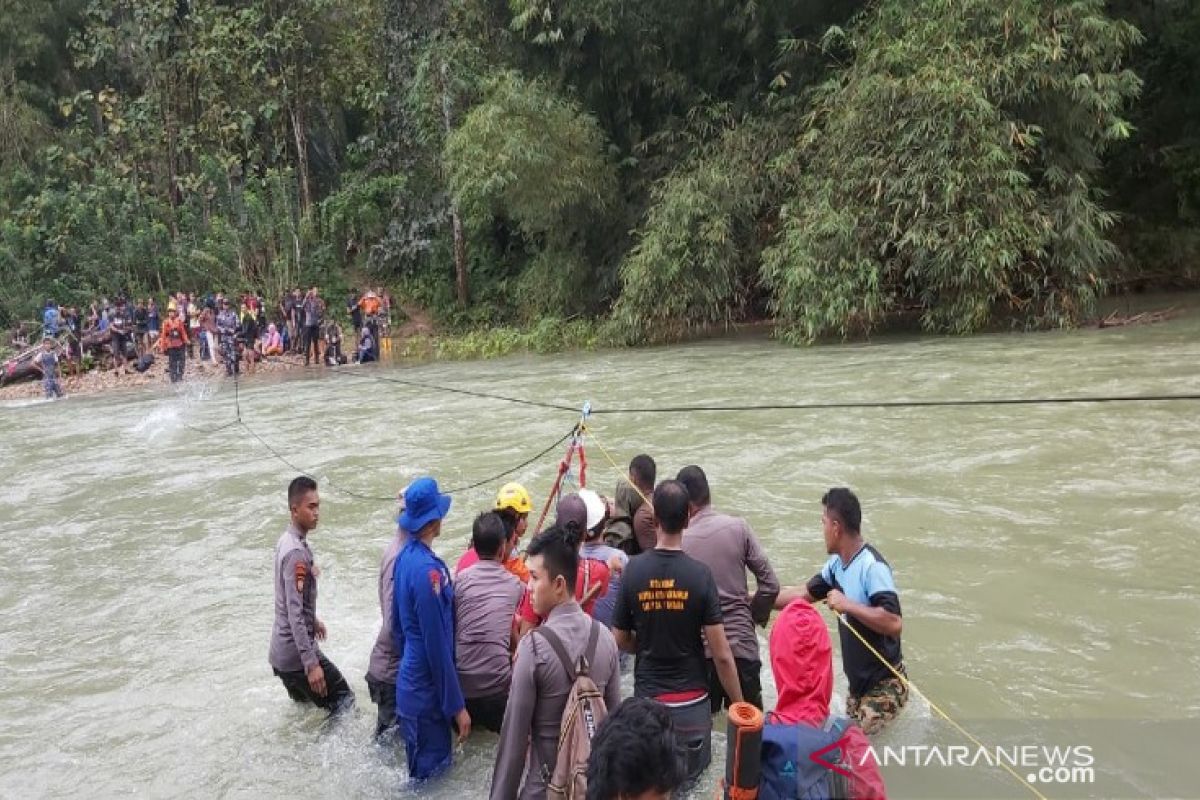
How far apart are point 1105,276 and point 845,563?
18873 mm

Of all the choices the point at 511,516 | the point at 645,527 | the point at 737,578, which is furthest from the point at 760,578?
the point at 511,516

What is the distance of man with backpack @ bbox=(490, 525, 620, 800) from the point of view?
9.23 feet

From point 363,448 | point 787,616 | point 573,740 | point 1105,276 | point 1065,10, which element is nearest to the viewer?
point 787,616

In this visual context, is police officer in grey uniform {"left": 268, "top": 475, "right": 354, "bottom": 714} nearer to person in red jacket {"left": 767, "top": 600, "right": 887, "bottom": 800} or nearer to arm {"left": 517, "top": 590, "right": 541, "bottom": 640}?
arm {"left": 517, "top": 590, "right": 541, "bottom": 640}

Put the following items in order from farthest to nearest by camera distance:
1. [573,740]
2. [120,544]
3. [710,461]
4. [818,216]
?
[818,216] → [710,461] → [120,544] → [573,740]

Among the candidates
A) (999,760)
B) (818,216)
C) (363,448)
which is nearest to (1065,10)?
(818,216)

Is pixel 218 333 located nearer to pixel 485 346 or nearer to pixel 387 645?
pixel 485 346

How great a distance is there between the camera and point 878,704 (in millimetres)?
3729

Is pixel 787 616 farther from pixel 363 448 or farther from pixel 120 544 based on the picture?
pixel 363 448

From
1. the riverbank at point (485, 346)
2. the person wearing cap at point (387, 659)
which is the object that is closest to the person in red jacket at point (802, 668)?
the person wearing cap at point (387, 659)

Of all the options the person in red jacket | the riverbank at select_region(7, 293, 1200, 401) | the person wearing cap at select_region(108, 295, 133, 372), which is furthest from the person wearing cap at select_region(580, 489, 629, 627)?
the person wearing cap at select_region(108, 295, 133, 372)

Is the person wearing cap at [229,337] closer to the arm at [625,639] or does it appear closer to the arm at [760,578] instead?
the arm at [760,578]

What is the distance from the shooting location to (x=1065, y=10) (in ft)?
51.6

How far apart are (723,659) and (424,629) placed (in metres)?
1.13
